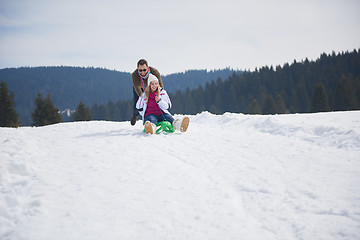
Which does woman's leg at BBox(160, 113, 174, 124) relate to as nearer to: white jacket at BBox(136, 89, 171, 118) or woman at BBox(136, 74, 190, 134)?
woman at BBox(136, 74, 190, 134)

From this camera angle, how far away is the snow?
1858 millimetres

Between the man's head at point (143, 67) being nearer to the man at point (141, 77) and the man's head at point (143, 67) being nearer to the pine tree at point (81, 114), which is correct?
the man at point (141, 77)

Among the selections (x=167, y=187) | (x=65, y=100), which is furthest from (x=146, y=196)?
(x=65, y=100)

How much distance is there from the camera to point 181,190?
246cm


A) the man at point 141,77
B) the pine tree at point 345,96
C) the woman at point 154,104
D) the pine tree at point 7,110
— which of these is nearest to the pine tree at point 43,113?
the pine tree at point 7,110

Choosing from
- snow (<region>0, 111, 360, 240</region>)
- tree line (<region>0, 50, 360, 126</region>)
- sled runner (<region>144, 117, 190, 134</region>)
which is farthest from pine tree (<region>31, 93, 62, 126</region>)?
snow (<region>0, 111, 360, 240</region>)

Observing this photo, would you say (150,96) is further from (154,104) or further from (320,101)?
(320,101)

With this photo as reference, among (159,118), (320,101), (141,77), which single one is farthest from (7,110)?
(320,101)

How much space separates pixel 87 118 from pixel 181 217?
40.4 meters

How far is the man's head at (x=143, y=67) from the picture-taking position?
5807 millimetres

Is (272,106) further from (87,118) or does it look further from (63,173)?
(63,173)

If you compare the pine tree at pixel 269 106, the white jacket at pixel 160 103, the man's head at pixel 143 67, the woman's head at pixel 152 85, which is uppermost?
the man's head at pixel 143 67

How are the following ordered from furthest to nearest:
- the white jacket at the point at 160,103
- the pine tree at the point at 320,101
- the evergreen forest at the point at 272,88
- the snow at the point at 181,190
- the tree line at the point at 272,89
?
the evergreen forest at the point at 272,88, the tree line at the point at 272,89, the pine tree at the point at 320,101, the white jacket at the point at 160,103, the snow at the point at 181,190

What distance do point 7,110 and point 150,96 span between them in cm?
2693
